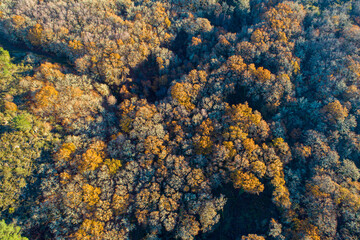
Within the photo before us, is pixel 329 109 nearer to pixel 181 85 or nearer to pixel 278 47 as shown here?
pixel 278 47

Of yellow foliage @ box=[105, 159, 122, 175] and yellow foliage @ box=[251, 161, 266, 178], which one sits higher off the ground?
yellow foliage @ box=[251, 161, 266, 178]

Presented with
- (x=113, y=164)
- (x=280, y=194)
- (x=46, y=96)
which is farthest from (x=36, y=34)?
(x=280, y=194)

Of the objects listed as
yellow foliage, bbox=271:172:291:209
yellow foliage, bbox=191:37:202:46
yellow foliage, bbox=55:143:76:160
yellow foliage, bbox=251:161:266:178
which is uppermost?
yellow foliage, bbox=191:37:202:46

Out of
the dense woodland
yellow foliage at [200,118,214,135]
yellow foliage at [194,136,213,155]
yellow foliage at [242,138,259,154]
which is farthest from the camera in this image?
yellow foliage at [200,118,214,135]

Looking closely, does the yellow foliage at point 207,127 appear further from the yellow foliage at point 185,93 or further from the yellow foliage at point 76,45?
the yellow foliage at point 76,45

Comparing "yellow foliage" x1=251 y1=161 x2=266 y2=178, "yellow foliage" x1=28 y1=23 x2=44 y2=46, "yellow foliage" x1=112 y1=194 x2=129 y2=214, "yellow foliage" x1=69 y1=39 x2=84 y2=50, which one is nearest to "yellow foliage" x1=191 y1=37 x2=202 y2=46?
"yellow foliage" x1=69 y1=39 x2=84 y2=50

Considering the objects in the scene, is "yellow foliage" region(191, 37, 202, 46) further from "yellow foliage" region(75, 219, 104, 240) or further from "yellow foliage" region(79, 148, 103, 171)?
"yellow foliage" region(75, 219, 104, 240)

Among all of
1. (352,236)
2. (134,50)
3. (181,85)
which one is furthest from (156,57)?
(352,236)

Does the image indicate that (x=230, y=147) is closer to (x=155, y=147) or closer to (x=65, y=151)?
(x=155, y=147)
